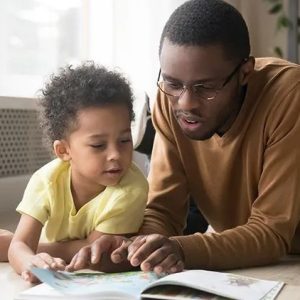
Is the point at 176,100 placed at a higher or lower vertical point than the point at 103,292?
higher

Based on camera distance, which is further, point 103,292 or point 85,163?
point 85,163

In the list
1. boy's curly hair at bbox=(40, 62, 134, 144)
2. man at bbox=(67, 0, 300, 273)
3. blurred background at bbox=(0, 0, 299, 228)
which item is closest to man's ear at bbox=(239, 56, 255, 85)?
man at bbox=(67, 0, 300, 273)

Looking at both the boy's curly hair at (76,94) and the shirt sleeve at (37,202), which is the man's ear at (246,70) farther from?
the shirt sleeve at (37,202)

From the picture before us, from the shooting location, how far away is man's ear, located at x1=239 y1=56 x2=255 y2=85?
1.32 meters

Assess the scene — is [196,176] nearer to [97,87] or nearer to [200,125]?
[200,125]

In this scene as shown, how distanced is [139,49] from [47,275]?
169 centimetres

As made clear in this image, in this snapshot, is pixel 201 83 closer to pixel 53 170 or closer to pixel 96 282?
pixel 53 170

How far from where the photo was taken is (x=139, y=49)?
2.55 m

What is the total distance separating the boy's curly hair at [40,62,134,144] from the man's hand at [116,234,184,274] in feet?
1.01

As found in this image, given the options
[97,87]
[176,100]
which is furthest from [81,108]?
[176,100]

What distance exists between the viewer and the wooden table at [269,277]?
102cm

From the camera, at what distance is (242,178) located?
1.39m

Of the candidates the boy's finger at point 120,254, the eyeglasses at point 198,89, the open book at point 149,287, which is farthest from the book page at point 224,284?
the eyeglasses at point 198,89

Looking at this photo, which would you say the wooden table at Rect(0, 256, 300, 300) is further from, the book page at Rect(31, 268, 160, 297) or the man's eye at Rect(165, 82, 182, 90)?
the man's eye at Rect(165, 82, 182, 90)
